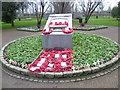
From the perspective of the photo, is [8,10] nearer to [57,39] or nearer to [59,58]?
[57,39]

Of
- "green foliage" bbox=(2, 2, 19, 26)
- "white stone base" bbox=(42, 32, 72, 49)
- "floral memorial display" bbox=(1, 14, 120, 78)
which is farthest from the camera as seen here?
"green foliage" bbox=(2, 2, 19, 26)

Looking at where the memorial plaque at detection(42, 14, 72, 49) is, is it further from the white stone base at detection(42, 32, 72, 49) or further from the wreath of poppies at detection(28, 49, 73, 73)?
the wreath of poppies at detection(28, 49, 73, 73)

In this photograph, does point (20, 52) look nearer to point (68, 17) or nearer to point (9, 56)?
point (9, 56)

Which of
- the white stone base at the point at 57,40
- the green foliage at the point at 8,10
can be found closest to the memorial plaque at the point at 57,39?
the white stone base at the point at 57,40

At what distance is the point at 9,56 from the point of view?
5895 millimetres

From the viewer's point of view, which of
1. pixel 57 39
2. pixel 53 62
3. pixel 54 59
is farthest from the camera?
pixel 57 39

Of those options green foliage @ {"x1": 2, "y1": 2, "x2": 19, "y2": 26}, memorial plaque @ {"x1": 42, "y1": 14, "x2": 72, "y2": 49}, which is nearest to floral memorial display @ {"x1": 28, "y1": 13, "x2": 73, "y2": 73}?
memorial plaque @ {"x1": 42, "y1": 14, "x2": 72, "y2": 49}

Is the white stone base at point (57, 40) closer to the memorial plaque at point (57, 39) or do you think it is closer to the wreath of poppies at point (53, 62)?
the memorial plaque at point (57, 39)

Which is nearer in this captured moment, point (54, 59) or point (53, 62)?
point (53, 62)

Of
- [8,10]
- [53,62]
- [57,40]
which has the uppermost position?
[8,10]

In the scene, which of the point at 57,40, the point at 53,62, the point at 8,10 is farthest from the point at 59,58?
the point at 8,10

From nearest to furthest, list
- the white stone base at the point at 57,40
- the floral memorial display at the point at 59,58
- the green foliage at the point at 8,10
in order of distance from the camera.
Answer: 1. the floral memorial display at the point at 59,58
2. the white stone base at the point at 57,40
3. the green foliage at the point at 8,10

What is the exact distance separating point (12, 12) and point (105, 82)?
14.4 m

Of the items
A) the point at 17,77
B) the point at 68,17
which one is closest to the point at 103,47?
the point at 68,17
